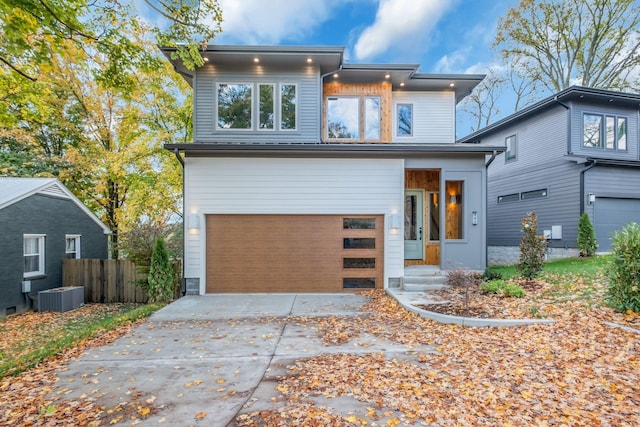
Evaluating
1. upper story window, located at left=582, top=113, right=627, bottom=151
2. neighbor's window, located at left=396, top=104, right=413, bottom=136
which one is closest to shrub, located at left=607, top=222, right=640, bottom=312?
neighbor's window, located at left=396, top=104, right=413, bottom=136

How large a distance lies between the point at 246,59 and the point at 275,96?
131cm

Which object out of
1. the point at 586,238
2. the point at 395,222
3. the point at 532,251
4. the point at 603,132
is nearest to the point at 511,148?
the point at 603,132

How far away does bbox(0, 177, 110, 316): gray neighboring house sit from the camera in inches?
340

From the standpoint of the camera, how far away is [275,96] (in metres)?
9.59

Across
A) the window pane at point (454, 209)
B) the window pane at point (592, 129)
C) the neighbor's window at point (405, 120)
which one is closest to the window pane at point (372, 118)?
the neighbor's window at point (405, 120)

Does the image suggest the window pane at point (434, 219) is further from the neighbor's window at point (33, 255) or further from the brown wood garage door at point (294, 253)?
the neighbor's window at point (33, 255)

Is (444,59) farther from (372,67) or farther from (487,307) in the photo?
(487,307)

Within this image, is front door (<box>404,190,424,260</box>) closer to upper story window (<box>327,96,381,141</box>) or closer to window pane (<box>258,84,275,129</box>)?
upper story window (<box>327,96,381,141</box>)

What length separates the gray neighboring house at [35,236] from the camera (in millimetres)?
8648

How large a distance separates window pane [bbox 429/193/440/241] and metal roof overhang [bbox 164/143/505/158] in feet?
5.63

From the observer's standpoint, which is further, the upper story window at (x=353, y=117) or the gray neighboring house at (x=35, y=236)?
the upper story window at (x=353, y=117)

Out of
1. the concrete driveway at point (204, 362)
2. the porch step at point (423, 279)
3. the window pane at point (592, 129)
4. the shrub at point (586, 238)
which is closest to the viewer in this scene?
the concrete driveway at point (204, 362)

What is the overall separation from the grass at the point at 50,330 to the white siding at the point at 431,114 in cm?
954

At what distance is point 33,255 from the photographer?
9.59 meters
